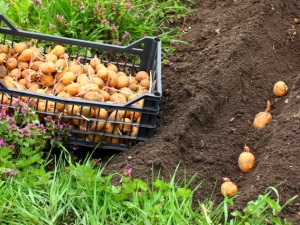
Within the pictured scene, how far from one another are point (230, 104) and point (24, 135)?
146 centimetres

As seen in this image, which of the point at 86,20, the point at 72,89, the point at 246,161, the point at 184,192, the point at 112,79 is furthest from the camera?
the point at 86,20

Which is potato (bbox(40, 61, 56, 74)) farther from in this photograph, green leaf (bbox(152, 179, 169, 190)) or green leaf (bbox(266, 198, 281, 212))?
green leaf (bbox(266, 198, 281, 212))

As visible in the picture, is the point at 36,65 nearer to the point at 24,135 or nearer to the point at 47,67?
the point at 47,67

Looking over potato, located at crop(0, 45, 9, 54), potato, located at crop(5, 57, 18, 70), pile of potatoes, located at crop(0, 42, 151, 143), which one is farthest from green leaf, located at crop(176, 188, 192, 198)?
Result: potato, located at crop(0, 45, 9, 54)

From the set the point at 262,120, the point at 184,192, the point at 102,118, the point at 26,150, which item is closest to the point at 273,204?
the point at 184,192

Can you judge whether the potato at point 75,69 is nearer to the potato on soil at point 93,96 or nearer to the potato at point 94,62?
the potato at point 94,62

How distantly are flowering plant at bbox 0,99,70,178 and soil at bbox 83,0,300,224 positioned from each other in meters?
0.39

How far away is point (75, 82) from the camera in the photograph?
4.16m

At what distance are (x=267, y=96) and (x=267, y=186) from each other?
4.11ft

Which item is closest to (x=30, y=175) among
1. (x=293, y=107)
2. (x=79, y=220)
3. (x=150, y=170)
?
(x=79, y=220)

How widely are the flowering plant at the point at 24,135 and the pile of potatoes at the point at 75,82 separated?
123 mm

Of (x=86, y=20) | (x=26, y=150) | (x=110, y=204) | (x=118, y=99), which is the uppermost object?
(x=86, y=20)

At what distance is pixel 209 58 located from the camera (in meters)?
4.78

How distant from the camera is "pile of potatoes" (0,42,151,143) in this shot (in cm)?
390
